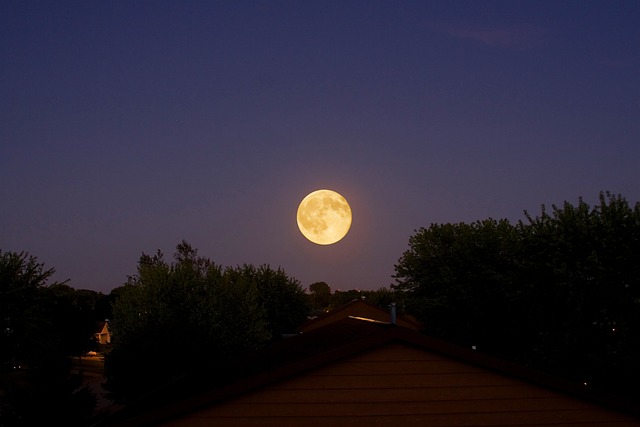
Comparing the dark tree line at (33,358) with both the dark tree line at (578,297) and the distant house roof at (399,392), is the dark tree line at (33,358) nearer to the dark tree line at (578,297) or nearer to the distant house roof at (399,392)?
the distant house roof at (399,392)

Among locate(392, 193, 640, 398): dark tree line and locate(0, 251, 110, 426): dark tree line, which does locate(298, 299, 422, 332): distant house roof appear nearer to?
locate(392, 193, 640, 398): dark tree line

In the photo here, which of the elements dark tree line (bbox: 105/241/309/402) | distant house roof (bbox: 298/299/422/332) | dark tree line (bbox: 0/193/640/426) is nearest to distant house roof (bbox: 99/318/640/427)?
dark tree line (bbox: 0/193/640/426)

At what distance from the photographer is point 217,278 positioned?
1332 inches

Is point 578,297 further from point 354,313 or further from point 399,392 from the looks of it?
Result: point 354,313

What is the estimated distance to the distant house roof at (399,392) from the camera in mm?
10672

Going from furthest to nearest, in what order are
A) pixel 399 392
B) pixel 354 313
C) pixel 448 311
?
pixel 354 313, pixel 448 311, pixel 399 392

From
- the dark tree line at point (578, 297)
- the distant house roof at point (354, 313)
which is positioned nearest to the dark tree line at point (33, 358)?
the dark tree line at point (578, 297)

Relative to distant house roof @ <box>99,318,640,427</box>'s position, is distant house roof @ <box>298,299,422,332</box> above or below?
above

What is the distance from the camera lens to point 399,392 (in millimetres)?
10922

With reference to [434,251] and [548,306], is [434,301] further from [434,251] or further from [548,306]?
[548,306]

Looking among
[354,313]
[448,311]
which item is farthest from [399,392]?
[354,313]

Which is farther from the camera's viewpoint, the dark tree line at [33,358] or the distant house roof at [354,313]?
the distant house roof at [354,313]

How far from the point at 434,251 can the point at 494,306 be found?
5756 mm

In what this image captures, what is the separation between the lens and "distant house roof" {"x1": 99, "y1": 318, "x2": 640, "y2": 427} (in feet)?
35.0
